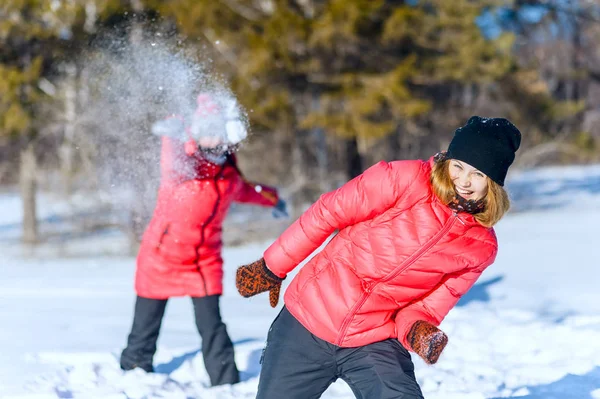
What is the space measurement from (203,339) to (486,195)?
198 centimetres

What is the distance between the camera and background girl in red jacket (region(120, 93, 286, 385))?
3449 millimetres

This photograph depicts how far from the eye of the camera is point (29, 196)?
1369 centimetres

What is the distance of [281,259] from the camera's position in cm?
230

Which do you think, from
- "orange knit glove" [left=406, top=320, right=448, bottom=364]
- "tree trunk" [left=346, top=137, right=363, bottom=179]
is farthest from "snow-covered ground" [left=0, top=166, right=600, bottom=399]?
"tree trunk" [left=346, top=137, right=363, bottom=179]

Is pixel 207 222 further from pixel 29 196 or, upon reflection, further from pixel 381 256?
pixel 29 196

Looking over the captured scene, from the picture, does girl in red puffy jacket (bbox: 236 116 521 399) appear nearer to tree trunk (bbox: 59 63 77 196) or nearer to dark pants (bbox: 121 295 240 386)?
dark pants (bbox: 121 295 240 386)

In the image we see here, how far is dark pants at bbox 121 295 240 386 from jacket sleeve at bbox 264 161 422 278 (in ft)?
4.54

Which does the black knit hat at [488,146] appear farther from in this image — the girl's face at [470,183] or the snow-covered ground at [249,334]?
the snow-covered ground at [249,334]

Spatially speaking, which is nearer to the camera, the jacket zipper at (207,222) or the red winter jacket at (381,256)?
the red winter jacket at (381,256)

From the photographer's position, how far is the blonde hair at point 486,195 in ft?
7.00

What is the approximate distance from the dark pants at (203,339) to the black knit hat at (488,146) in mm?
1863

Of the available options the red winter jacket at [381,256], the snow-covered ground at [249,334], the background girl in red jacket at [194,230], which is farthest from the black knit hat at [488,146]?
the snow-covered ground at [249,334]

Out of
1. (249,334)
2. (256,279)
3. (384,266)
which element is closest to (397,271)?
(384,266)

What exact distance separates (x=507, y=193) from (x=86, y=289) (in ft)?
17.2
